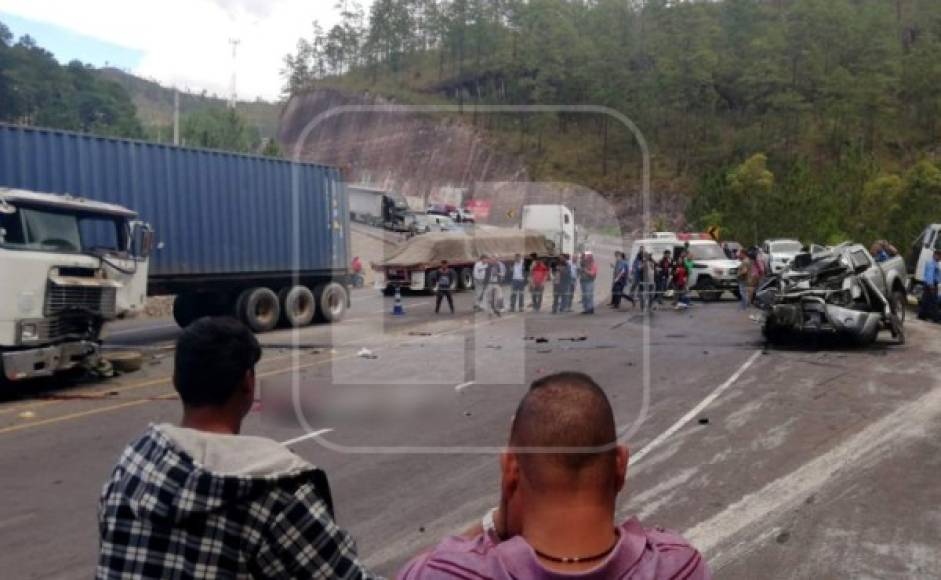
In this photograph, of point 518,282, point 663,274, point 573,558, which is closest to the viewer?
point 573,558

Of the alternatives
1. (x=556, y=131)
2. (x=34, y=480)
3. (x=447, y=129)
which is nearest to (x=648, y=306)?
(x=447, y=129)

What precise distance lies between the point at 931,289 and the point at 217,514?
20785 millimetres

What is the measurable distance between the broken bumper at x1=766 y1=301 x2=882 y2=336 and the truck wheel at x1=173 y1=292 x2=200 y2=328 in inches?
488

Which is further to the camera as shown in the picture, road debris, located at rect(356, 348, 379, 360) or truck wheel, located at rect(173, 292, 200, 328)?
truck wheel, located at rect(173, 292, 200, 328)

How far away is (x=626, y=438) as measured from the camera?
30.3 ft

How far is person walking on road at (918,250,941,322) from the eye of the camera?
64.6 ft

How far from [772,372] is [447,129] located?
716 cm

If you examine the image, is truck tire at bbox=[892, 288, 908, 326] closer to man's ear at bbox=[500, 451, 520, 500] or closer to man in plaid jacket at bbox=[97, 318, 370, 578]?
man's ear at bbox=[500, 451, 520, 500]

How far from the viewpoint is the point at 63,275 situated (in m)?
12.1

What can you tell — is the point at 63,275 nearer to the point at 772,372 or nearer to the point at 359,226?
the point at 772,372

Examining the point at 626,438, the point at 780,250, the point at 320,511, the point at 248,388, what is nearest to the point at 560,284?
the point at 780,250

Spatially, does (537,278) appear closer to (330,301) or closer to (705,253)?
(330,301)

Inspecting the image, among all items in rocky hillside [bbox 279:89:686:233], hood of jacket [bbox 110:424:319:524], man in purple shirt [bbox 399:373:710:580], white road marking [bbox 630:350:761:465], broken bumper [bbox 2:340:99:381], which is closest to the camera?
man in purple shirt [bbox 399:373:710:580]

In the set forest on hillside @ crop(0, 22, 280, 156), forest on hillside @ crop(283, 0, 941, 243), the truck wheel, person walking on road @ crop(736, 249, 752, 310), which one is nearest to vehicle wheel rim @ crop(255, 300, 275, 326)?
the truck wheel
